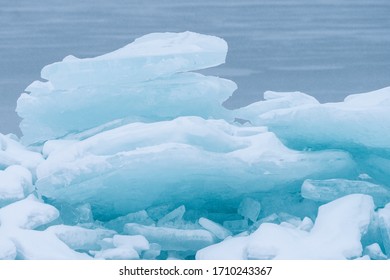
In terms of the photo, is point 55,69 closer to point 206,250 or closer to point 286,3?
point 206,250

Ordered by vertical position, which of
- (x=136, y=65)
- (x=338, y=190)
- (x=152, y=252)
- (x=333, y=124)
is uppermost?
(x=136, y=65)

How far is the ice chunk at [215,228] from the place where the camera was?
3303 millimetres

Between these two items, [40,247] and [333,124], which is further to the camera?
[333,124]

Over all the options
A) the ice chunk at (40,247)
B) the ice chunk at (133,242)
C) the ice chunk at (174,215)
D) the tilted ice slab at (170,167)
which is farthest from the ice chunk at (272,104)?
the ice chunk at (40,247)

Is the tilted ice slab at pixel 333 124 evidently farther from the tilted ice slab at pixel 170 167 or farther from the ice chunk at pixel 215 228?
the ice chunk at pixel 215 228

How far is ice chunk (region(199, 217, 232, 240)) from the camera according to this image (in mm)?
3303

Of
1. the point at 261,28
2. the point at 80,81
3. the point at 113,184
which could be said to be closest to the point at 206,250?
the point at 113,184

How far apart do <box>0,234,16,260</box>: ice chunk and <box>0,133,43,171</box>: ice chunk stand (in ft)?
2.19

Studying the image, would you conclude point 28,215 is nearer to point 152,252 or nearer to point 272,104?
point 152,252

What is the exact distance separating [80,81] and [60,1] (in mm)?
9758

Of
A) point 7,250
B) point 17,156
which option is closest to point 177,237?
point 7,250

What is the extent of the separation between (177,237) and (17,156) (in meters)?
0.90

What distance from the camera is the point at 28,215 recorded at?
131 inches

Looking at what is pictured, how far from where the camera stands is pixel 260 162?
338 cm
